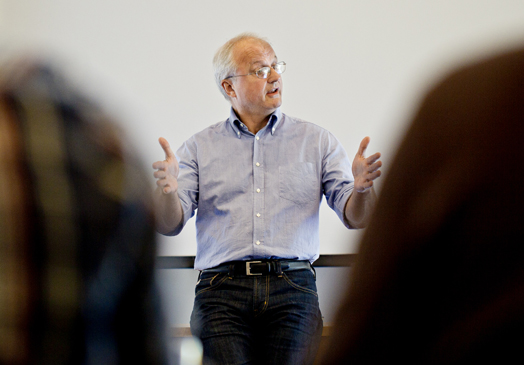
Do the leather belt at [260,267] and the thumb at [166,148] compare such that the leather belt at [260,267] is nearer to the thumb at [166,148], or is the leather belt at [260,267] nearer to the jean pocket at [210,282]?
the jean pocket at [210,282]

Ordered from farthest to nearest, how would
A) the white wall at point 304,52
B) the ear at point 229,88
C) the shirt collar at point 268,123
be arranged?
the white wall at point 304,52 < the ear at point 229,88 < the shirt collar at point 268,123

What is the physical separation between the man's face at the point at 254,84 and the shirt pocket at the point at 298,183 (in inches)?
10.7

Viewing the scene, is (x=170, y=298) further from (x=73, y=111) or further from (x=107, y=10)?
(x=107, y=10)

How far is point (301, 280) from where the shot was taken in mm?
1441

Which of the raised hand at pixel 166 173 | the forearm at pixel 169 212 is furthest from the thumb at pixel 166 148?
the forearm at pixel 169 212

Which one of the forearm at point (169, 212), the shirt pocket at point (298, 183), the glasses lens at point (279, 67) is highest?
the glasses lens at point (279, 67)

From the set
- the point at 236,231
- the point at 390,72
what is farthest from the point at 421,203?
the point at 390,72

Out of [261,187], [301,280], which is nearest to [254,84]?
[261,187]

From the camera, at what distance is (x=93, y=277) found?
31 centimetres

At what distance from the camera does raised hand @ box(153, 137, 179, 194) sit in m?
1.40

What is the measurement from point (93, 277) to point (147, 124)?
1978 millimetres

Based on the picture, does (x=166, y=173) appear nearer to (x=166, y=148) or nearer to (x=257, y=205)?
(x=166, y=148)

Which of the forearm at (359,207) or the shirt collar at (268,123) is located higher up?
the shirt collar at (268,123)

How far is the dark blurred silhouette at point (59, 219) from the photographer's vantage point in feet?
0.98
